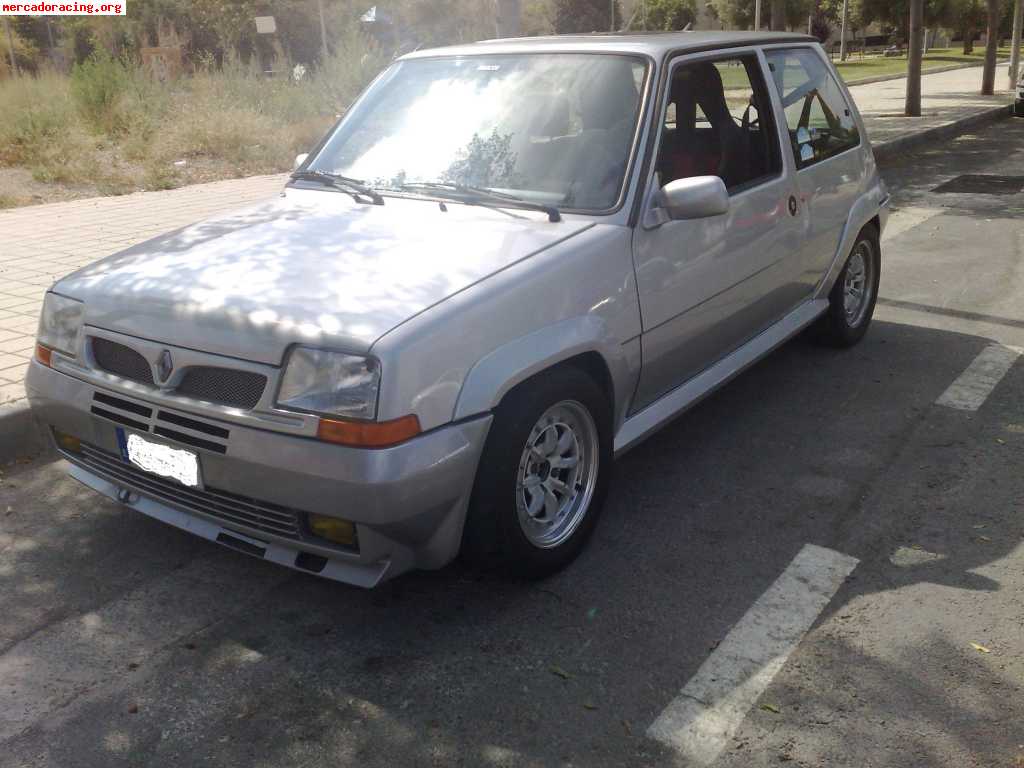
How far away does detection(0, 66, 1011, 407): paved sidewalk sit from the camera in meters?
6.22

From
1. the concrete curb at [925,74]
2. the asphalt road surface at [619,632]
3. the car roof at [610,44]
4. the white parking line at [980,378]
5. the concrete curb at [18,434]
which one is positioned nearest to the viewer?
the asphalt road surface at [619,632]

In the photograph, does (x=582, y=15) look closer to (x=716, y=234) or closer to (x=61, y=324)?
(x=716, y=234)

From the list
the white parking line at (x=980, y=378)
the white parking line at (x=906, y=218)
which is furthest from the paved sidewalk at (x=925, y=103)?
the white parking line at (x=980, y=378)

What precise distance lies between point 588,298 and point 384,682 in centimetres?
144

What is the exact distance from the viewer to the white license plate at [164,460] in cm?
325

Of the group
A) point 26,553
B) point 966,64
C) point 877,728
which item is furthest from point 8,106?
point 966,64

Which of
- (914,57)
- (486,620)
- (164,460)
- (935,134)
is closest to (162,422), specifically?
→ (164,460)

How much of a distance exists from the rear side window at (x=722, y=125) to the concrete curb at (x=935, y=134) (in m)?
8.57

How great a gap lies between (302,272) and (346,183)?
1.06m

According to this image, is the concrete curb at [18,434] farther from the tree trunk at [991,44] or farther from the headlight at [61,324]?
the tree trunk at [991,44]

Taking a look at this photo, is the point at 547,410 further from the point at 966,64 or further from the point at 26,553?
the point at 966,64

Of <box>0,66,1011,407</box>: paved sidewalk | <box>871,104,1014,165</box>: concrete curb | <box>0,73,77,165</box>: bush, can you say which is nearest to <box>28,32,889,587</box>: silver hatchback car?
<box>0,66,1011,407</box>: paved sidewalk

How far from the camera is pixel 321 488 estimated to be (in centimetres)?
300

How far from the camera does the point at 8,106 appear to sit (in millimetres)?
15359
